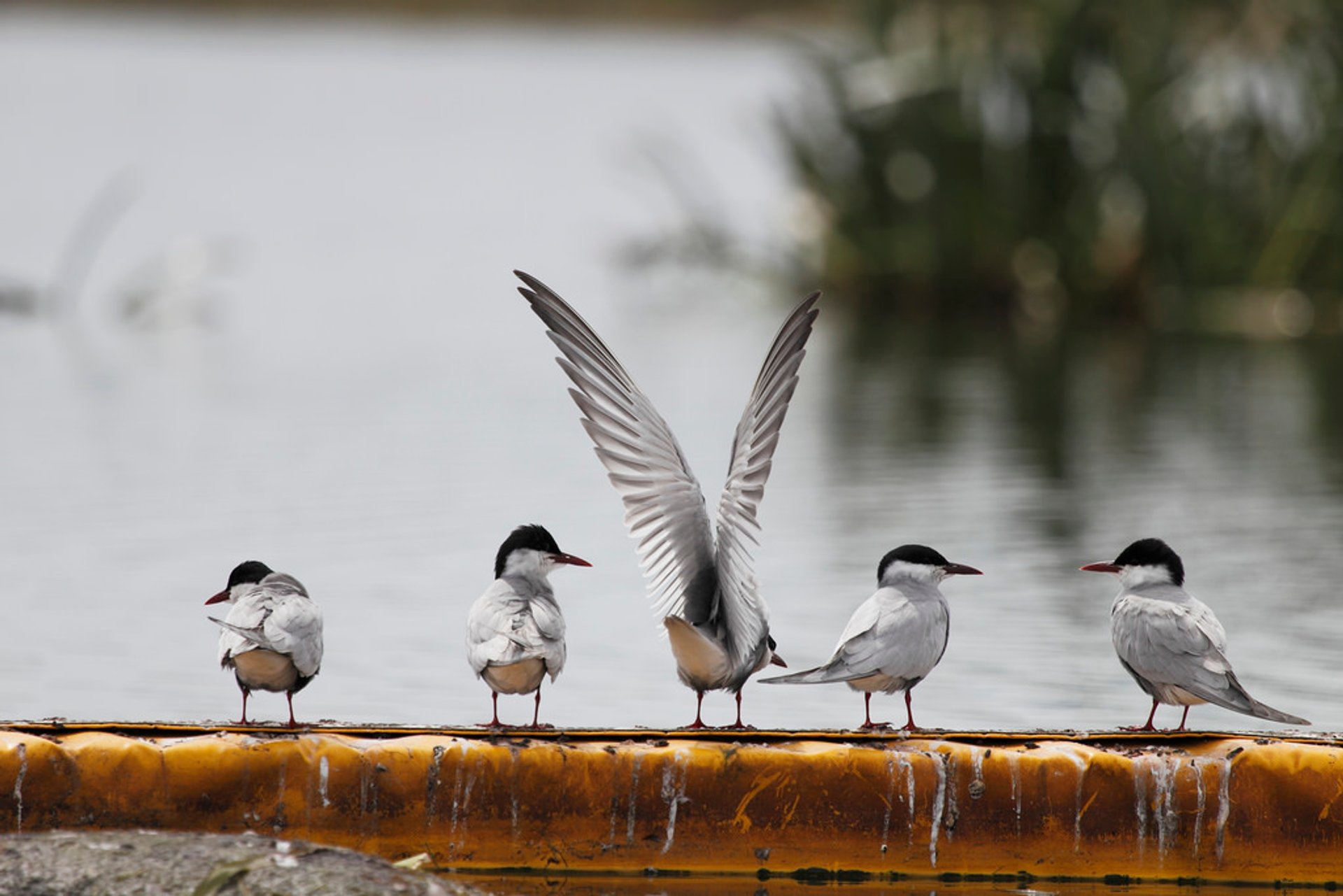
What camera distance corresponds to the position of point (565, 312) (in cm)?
607

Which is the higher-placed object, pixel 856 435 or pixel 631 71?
pixel 631 71

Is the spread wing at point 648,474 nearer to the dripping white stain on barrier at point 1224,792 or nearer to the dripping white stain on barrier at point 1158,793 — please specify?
the dripping white stain on barrier at point 1158,793

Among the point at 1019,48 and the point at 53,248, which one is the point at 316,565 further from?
the point at 53,248

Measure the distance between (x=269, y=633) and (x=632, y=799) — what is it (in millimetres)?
1124

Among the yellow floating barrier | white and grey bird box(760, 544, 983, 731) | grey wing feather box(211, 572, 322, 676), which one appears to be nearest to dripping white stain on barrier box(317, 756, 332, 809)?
the yellow floating barrier

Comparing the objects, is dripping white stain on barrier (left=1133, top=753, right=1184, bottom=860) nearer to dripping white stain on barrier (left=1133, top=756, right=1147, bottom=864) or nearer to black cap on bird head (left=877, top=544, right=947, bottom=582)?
dripping white stain on barrier (left=1133, top=756, right=1147, bottom=864)

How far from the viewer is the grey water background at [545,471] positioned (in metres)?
8.36

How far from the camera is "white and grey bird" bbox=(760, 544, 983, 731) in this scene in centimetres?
588

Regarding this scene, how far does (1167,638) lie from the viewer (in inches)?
233

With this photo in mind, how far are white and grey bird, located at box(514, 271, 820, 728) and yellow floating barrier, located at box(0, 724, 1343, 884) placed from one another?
301 millimetres

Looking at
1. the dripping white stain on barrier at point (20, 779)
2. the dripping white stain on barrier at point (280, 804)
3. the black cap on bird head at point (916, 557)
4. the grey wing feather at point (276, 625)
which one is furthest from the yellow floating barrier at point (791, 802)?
the black cap on bird head at point (916, 557)

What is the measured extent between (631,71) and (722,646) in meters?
70.8

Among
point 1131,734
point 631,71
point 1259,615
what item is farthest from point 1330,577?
point 631,71

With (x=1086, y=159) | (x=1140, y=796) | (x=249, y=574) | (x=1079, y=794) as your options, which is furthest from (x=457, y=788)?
(x=1086, y=159)
